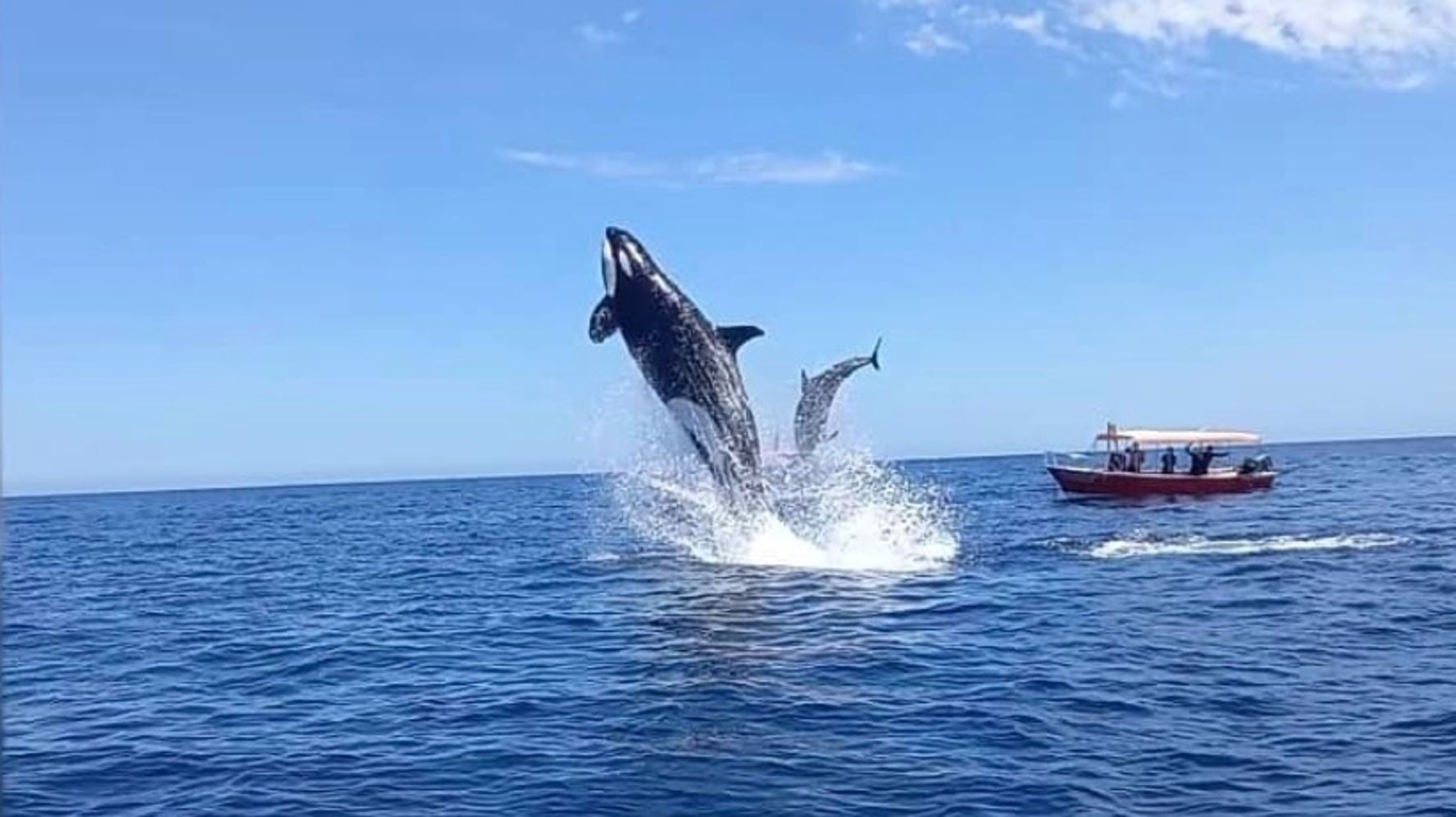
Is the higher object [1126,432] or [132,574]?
[1126,432]

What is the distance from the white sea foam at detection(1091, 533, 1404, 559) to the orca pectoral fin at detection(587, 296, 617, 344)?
17.6 m

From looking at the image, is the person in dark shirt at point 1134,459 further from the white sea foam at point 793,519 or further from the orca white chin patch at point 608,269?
the orca white chin patch at point 608,269

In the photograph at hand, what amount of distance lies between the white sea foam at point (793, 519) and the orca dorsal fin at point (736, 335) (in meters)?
2.01

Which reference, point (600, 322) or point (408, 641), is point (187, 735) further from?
point (600, 322)

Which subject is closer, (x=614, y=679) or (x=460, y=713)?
(x=460, y=713)

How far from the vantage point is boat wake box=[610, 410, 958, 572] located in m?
28.9

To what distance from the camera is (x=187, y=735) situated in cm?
1595

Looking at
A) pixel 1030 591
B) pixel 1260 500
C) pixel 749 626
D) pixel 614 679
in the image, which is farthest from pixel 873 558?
pixel 1260 500

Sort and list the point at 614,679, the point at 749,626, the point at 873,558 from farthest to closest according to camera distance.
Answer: the point at 873,558, the point at 749,626, the point at 614,679

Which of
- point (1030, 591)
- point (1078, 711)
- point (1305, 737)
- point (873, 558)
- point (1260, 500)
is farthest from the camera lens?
point (1260, 500)

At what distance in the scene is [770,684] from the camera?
17.2 metres

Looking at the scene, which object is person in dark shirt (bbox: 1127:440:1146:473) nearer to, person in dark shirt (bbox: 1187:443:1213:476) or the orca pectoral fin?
person in dark shirt (bbox: 1187:443:1213:476)

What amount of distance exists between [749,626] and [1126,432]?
2059 inches

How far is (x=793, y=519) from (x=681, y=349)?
19.9 metres
